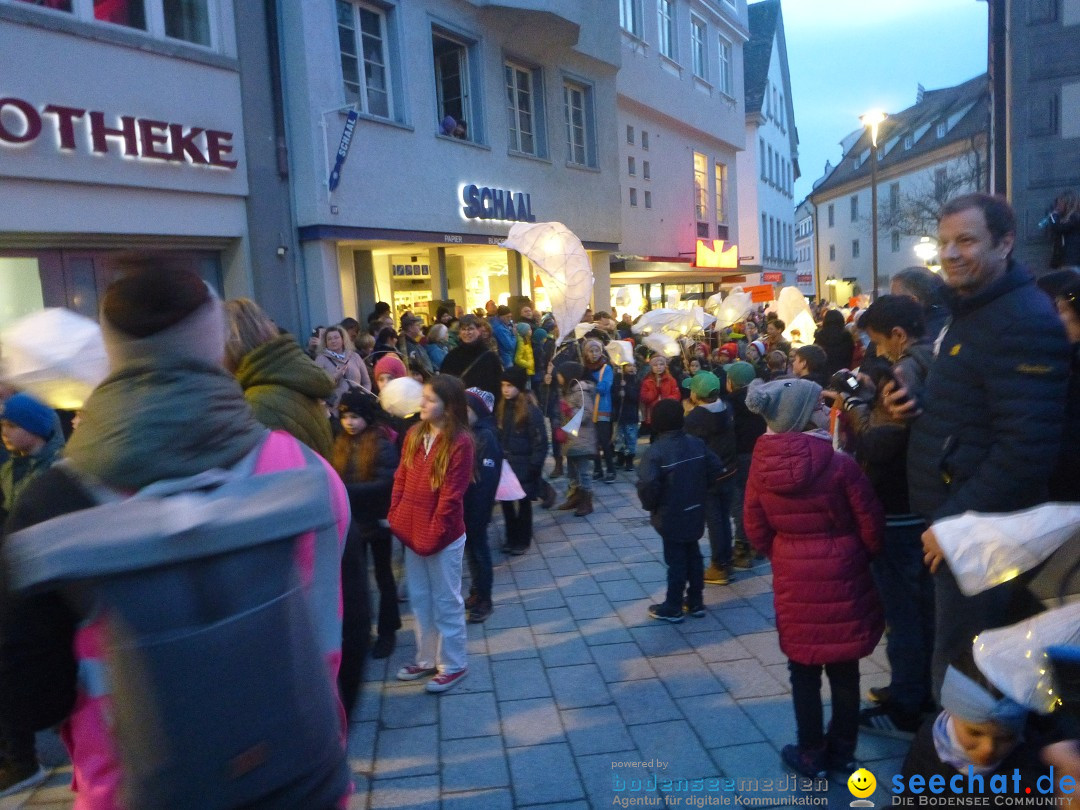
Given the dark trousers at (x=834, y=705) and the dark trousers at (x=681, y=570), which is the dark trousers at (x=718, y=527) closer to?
the dark trousers at (x=681, y=570)

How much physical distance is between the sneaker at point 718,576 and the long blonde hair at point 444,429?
251cm

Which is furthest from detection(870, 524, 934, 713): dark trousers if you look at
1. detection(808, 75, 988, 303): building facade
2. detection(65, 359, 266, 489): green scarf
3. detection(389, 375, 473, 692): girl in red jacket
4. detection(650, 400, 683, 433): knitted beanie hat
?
detection(808, 75, 988, 303): building facade

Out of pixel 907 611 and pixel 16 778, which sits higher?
pixel 907 611

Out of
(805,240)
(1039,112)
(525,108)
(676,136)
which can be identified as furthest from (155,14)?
(805,240)

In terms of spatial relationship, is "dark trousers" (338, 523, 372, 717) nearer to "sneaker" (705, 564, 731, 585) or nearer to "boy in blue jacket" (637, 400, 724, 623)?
"boy in blue jacket" (637, 400, 724, 623)

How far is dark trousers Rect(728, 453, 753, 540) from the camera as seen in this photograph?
6.43 metres

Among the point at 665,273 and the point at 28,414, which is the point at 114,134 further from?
the point at 665,273

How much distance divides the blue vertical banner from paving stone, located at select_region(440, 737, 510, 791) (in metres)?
9.71

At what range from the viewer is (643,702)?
4285mm

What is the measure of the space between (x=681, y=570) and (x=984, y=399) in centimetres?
288

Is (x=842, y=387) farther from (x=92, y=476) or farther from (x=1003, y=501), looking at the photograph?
(x=92, y=476)

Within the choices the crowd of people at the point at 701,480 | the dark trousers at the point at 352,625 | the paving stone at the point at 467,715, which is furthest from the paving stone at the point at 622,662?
the dark trousers at the point at 352,625

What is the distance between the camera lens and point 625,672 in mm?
4660

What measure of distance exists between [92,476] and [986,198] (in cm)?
289
